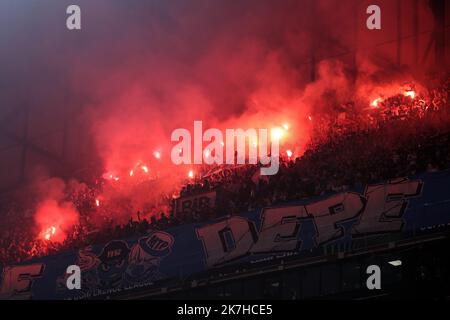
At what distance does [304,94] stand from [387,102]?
2835 mm

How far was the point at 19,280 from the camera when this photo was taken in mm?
16281

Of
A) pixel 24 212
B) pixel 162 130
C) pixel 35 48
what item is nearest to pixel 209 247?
pixel 162 130

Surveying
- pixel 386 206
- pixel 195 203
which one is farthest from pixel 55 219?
Answer: pixel 386 206

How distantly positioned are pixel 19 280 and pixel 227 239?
513cm

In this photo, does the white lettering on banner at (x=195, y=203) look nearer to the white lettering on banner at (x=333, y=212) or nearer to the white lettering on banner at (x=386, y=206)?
the white lettering on banner at (x=333, y=212)

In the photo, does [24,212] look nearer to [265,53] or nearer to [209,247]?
[265,53]

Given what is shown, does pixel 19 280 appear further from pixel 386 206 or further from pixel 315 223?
pixel 386 206

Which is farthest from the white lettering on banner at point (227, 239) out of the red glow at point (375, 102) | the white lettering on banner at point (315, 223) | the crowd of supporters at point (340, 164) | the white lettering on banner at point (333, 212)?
the red glow at point (375, 102)

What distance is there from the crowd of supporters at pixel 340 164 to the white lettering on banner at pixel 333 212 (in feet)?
0.77

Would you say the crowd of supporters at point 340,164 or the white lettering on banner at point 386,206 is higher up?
the crowd of supporters at point 340,164

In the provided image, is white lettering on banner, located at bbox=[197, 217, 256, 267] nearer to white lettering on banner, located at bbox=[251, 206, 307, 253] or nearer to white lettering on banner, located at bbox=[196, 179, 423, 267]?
white lettering on banner, located at bbox=[196, 179, 423, 267]

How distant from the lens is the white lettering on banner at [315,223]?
39.0 feet

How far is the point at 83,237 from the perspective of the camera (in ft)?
57.3

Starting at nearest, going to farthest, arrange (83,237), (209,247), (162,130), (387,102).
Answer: (209,247), (387,102), (83,237), (162,130)
